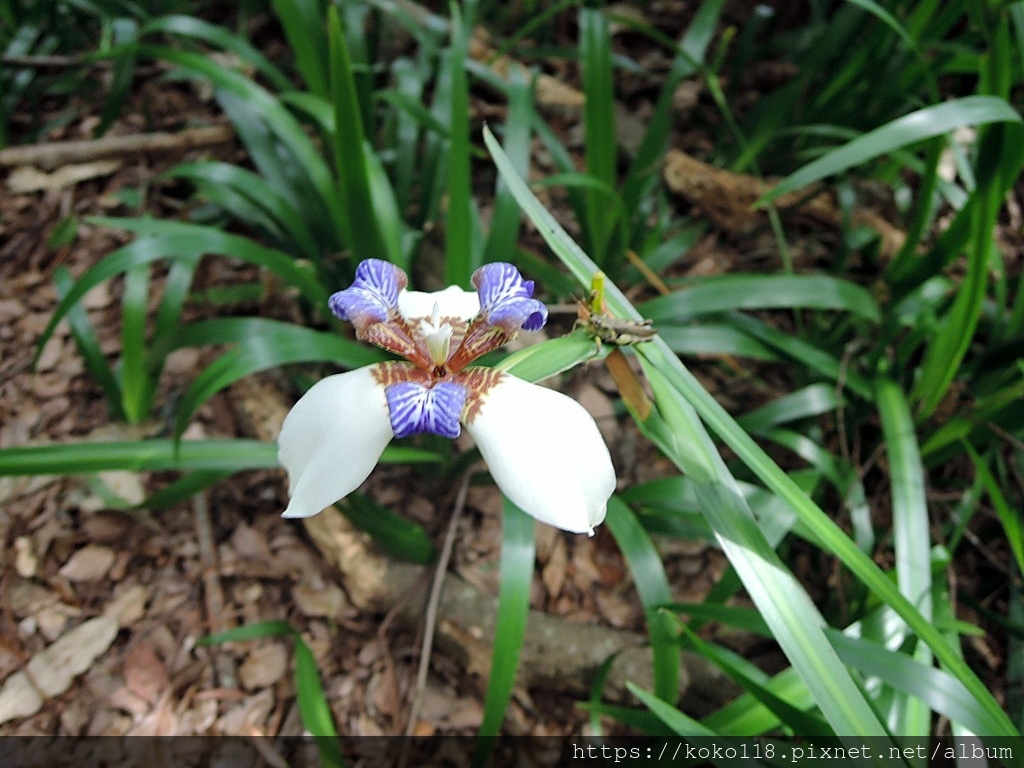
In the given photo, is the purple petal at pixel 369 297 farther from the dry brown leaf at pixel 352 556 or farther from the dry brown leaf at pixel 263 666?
the dry brown leaf at pixel 263 666

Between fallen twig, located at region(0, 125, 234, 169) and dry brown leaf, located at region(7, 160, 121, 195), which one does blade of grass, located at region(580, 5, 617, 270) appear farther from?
dry brown leaf, located at region(7, 160, 121, 195)

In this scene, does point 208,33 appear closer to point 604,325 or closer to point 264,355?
point 264,355

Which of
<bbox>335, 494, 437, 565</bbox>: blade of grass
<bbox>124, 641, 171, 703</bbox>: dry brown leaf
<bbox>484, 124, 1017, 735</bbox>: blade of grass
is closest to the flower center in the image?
<bbox>484, 124, 1017, 735</bbox>: blade of grass

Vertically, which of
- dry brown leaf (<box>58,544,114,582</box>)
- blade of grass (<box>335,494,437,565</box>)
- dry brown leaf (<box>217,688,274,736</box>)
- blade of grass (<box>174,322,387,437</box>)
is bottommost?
dry brown leaf (<box>217,688,274,736</box>)

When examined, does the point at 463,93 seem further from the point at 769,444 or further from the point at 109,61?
the point at 109,61

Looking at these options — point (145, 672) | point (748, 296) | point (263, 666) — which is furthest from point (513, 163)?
point (145, 672)

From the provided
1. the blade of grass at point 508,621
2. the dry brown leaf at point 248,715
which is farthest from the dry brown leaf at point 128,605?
the blade of grass at point 508,621
